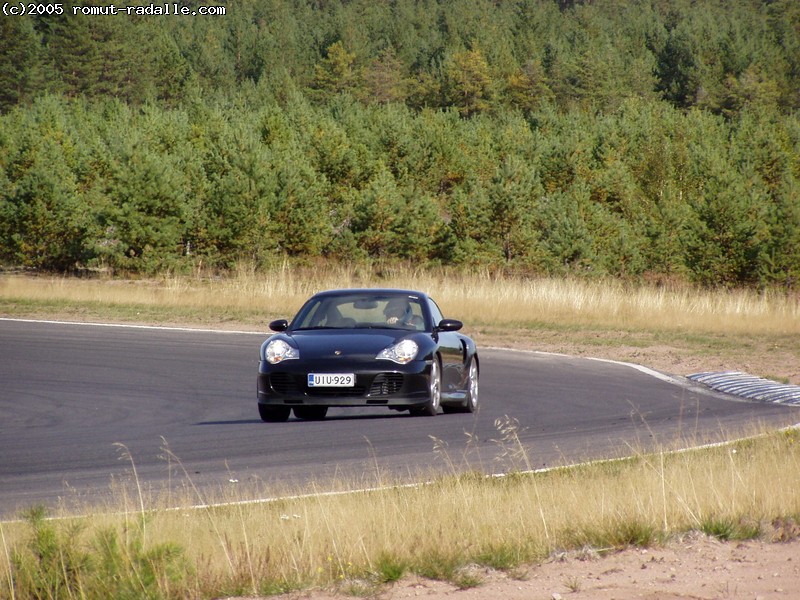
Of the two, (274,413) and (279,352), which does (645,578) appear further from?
(274,413)

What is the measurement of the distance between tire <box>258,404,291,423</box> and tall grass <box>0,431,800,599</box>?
438 cm

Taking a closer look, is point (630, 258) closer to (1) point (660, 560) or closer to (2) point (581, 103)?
(1) point (660, 560)

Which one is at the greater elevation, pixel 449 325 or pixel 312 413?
pixel 449 325

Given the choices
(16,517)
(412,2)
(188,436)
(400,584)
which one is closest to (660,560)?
(400,584)

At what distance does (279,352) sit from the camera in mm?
12523

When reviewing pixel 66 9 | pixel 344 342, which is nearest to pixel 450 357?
pixel 344 342

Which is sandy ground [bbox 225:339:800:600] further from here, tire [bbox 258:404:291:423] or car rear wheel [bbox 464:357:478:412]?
car rear wheel [bbox 464:357:478:412]

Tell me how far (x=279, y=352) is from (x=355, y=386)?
3.05 feet

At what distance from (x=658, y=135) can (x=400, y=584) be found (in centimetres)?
8594

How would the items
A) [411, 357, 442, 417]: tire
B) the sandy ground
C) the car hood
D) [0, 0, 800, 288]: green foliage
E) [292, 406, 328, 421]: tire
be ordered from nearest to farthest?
the sandy ground, the car hood, [411, 357, 442, 417]: tire, [292, 406, 328, 421]: tire, [0, 0, 800, 288]: green foliage

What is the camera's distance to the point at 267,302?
31.0 m

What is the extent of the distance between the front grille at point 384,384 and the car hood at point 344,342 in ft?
0.78

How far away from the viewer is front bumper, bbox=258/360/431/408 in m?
12.2

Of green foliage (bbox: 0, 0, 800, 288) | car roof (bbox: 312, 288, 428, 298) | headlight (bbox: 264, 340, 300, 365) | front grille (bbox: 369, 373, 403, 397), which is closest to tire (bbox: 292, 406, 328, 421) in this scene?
headlight (bbox: 264, 340, 300, 365)
